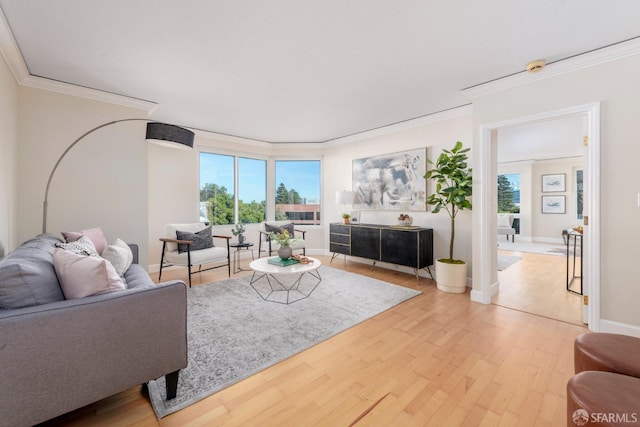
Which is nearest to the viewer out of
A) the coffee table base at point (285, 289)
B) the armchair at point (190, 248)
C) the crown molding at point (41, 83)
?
the crown molding at point (41, 83)

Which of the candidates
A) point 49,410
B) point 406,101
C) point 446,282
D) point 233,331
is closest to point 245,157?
point 406,101

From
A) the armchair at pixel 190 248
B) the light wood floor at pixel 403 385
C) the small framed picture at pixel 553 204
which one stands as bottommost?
the light wood floor at pixel 403 385

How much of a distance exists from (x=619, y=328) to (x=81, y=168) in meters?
5.79

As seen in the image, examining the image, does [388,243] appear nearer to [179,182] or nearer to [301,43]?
[301,43]

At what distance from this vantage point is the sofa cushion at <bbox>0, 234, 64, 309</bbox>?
123 centimetres

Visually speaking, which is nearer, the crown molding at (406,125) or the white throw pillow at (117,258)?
the white throw pillow at (117,258)

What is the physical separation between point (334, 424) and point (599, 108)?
3386mm

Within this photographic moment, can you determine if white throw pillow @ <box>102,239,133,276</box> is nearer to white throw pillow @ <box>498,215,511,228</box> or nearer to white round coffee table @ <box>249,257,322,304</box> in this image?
white round coffee table @ <box>249,257,322,304</box>

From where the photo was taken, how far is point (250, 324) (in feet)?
8.57

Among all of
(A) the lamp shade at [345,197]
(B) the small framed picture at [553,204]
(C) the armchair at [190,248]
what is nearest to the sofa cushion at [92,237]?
(C) the armchair at [190,248]

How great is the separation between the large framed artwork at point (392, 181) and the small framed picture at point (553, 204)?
242 inches

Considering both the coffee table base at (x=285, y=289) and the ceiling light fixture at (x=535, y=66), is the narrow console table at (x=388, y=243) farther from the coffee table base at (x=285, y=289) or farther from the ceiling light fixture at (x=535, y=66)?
the ceiling light fixture at (x=535, y=66)

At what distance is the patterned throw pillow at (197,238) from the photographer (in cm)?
387

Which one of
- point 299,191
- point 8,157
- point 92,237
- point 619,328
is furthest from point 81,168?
point 619,328
